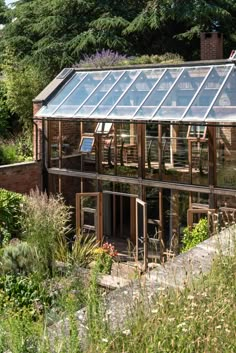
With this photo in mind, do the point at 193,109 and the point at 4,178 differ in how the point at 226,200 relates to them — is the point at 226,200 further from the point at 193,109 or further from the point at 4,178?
the point at 4,178

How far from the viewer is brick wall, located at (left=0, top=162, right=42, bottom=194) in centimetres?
1342

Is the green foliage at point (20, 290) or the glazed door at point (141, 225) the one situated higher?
the green foliage at point (20, 290)

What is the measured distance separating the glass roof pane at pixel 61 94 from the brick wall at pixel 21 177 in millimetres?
1431

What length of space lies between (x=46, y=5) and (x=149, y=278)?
2215 cm

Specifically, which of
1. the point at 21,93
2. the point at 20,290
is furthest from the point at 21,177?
the point at 20,290

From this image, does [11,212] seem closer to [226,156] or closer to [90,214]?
[90,214]

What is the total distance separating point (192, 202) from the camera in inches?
460

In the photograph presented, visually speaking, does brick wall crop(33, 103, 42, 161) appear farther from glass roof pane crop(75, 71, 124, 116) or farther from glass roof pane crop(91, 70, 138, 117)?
glass roof pane crop(91, 70, 138, 117)

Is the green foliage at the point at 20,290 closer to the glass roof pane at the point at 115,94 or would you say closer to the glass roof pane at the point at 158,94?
the glass roof pane at the point at 158,94

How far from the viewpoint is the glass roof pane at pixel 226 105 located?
10.3 m

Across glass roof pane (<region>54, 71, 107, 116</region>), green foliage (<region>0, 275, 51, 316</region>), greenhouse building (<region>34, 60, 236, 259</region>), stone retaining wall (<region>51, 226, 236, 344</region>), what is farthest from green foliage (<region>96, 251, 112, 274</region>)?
glass roof pane (<region>54, 71, 107, 116</region>)

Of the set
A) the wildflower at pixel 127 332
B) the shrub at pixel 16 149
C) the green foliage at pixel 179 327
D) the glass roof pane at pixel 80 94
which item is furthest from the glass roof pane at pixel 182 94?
the wildflower at pixel 127 332

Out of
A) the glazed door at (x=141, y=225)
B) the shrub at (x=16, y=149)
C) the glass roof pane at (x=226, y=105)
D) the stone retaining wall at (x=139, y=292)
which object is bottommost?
the glazed door at (x=141, y=225)

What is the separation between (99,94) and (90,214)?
2944 millimetres
